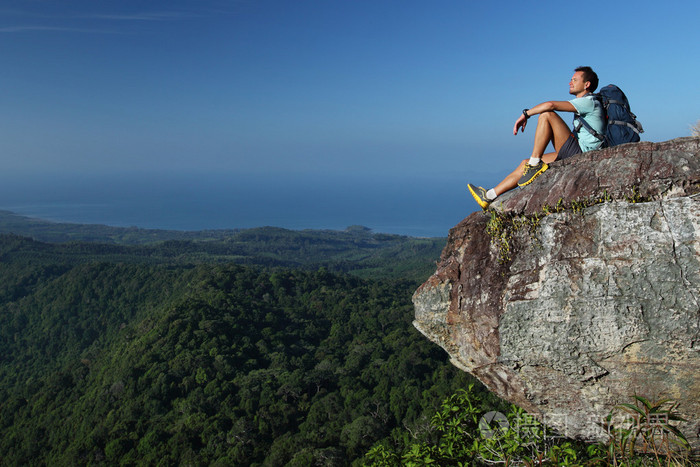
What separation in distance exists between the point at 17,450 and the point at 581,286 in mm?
33298

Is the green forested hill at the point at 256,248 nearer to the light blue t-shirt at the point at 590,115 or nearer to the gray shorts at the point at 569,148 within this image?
the gray shorts at the point at 569,148

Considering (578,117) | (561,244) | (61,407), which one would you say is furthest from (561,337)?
(61,407)

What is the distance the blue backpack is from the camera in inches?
184

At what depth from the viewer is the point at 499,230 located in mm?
4617

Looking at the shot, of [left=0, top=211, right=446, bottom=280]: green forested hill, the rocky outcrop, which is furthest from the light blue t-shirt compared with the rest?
[left=0, top=211, right=446, bottom=280]: green forested hill

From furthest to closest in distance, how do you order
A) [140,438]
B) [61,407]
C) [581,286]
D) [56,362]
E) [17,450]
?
[56,362] < [61,407] < [17,450] < [140,438] < [581,286]

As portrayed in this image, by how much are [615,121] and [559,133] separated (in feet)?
1.78

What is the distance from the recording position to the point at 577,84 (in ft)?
16.5

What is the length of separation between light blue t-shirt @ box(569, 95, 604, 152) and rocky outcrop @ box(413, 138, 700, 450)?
38cm

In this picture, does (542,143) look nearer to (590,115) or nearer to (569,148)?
(569,148)

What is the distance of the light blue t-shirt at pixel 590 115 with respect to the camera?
15.8ft

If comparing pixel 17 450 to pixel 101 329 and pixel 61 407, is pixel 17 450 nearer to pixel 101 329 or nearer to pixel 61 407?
pixel 61 407

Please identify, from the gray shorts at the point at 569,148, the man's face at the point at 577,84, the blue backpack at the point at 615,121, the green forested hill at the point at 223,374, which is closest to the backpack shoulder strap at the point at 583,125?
the blue backpack at the point at 615,121

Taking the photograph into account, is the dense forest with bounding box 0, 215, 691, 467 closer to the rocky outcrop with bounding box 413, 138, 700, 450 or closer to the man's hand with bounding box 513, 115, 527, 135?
the rocky outcrop with bounding box 413, 138, 700, 450
